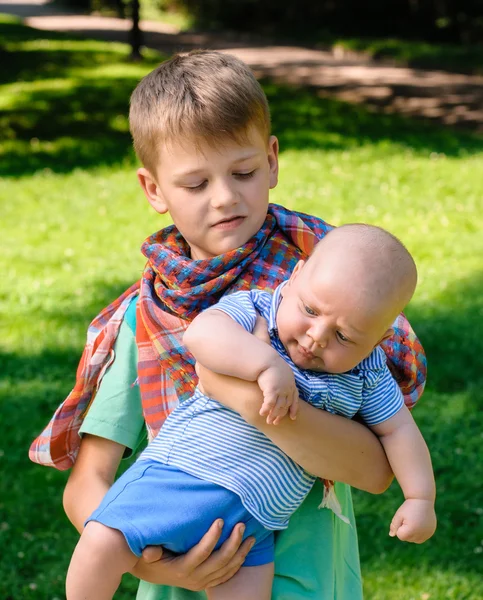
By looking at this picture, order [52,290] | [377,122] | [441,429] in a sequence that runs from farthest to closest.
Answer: [377,122]
[52,290]
[441,429]

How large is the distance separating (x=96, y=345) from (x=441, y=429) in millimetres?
3220

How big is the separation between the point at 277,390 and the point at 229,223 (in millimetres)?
478

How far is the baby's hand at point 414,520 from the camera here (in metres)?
1.78

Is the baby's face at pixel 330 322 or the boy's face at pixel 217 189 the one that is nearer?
the baby's face at pixel 330 322

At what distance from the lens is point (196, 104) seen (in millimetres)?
1951

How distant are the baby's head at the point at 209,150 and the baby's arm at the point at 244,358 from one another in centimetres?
29

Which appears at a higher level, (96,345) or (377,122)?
(96,345)

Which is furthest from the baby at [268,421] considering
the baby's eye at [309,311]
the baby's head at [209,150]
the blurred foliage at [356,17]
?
the blurred foliage at [356,17]

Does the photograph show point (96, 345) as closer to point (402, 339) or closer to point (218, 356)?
point (218, 356)

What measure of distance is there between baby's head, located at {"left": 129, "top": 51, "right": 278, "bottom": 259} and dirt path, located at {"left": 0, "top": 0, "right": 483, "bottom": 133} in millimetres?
11646

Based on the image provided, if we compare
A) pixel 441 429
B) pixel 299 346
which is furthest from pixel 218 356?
pixel 441 429

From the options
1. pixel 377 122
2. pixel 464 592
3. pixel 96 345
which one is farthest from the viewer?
pixel 377 122

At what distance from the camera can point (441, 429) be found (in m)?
4.92

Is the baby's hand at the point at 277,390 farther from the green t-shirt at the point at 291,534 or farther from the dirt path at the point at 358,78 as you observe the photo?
the dirt path at the point at 358,78
